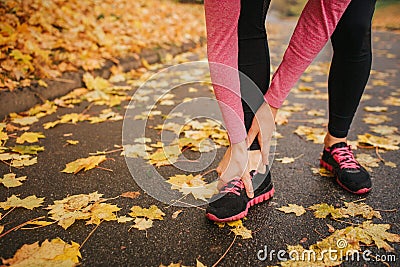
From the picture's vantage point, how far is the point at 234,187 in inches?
61.9

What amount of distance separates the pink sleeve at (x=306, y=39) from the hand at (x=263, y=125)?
0.10 feet

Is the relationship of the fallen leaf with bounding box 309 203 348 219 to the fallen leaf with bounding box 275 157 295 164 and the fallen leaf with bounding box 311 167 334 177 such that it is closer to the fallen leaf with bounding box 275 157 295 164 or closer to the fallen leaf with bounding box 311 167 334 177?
the fallen leaf with bounding box 311 167 334 177

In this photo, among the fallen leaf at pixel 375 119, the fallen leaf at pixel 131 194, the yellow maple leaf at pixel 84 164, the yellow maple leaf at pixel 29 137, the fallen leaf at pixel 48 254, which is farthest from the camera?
the fallen leaf at pixel 375 119

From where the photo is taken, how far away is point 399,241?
143cm

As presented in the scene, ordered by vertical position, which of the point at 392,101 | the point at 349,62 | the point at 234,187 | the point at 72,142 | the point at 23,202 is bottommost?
the point at 392,101

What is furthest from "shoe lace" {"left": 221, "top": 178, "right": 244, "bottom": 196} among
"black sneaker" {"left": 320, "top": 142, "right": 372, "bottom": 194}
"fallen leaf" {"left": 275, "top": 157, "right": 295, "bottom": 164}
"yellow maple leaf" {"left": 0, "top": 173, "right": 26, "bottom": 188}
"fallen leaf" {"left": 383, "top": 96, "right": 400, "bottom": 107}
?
"fallen leaf" {"left": 383, "top": 96, "right": 400, "bottom": 107}

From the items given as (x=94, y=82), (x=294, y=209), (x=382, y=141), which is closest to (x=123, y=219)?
(x=294, y=209)

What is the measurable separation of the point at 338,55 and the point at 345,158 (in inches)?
19.0

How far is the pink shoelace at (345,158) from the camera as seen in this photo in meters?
1.83

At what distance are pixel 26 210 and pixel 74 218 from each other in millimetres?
228

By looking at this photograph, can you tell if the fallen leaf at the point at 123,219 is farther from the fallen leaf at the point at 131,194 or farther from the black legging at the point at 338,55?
the black legging at the point at 338,55

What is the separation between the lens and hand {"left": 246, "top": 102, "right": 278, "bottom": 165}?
153 centimetres

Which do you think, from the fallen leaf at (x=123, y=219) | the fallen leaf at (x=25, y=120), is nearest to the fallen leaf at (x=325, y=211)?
the fallen leaf at (x=123, y=219)

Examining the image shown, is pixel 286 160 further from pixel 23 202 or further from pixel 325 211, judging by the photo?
pixel 23 202
